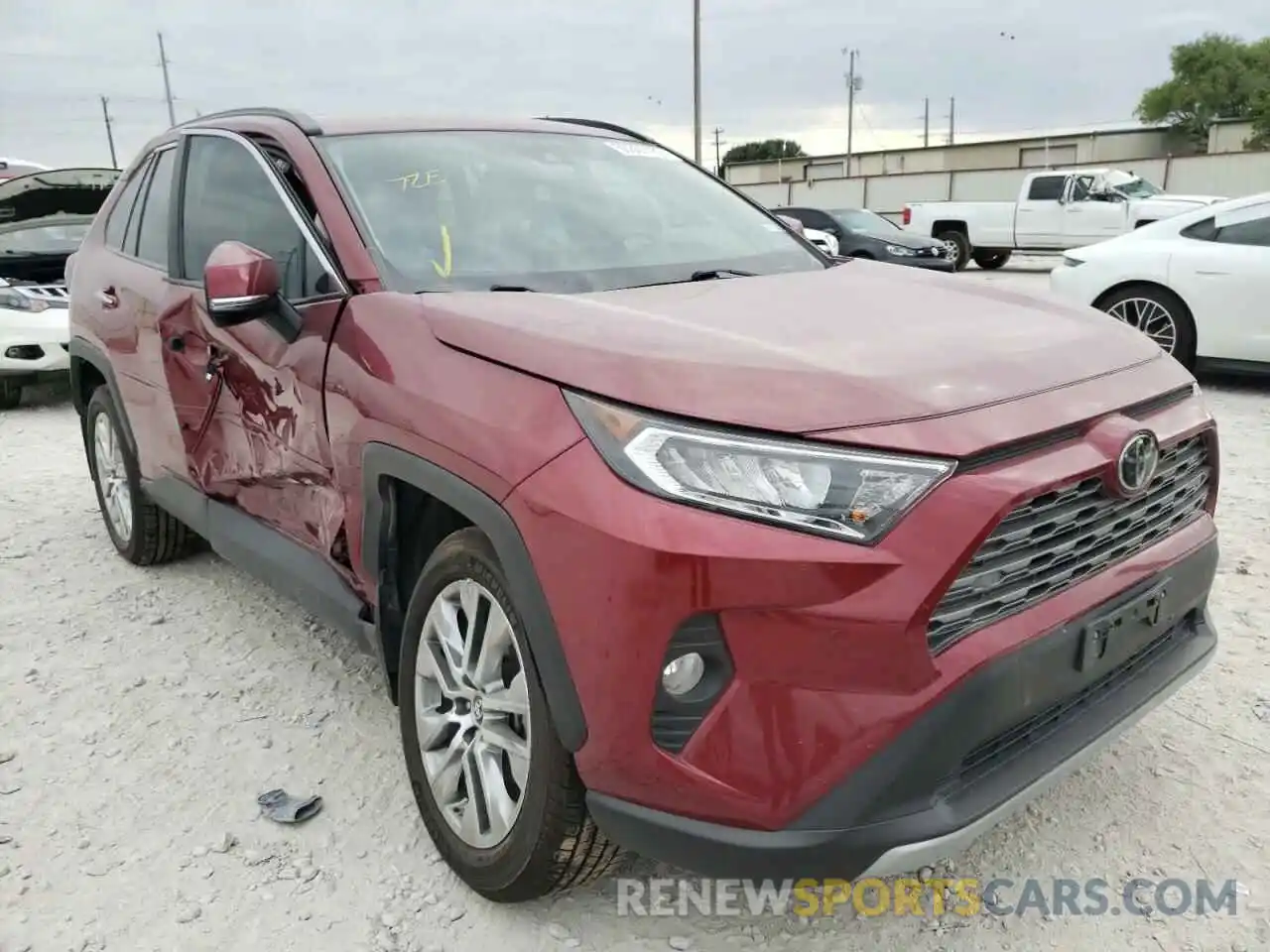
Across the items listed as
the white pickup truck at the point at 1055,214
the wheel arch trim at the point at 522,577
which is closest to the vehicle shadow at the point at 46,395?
the wheel arch trim at the point at 522,577

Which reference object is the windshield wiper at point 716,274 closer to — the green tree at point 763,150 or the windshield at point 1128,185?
the windshield at point 1128,185

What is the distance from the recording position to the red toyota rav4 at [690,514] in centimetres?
176

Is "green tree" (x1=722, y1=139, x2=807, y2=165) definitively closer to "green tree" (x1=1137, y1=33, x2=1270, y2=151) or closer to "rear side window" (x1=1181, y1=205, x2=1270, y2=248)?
"green tree" (x1=1137, y1=33, x2=1270, y2=151)

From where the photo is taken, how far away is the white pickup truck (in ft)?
59.0

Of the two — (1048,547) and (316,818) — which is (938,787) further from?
(316,818)

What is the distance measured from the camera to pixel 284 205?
292cm

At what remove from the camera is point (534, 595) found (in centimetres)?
193

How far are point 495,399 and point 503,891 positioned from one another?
1073 mm

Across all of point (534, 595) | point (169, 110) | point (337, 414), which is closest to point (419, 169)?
point (337, 414)

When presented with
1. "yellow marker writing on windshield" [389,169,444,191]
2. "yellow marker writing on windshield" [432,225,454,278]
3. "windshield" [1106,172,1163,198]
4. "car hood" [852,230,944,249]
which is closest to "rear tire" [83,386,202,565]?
"yellow marker writing on windshield" [389,169,444,191]

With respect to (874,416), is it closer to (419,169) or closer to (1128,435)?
(1128,435)

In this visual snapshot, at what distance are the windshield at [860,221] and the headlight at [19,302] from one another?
42.6ft

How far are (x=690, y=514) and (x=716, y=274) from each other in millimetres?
1325

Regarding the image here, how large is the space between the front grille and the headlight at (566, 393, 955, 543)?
18 centimetres
